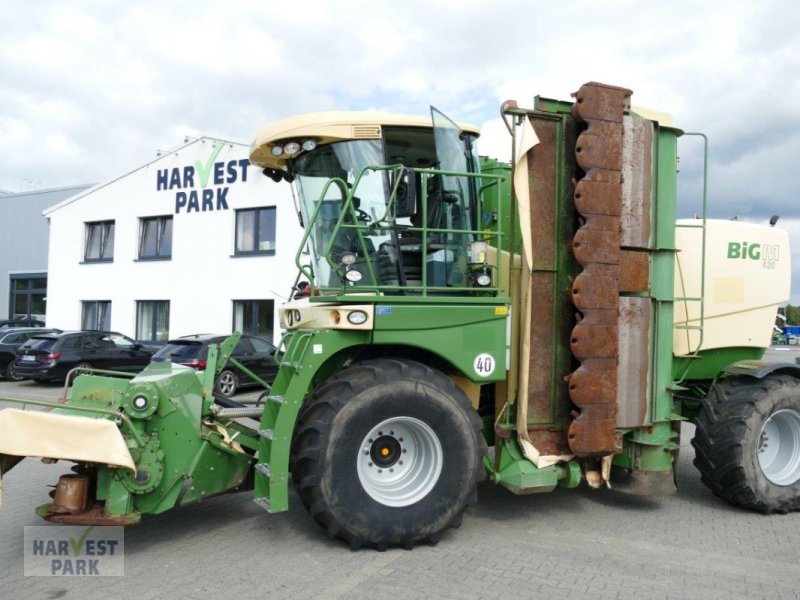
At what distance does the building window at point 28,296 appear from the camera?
32.3 metres

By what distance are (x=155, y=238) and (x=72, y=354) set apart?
25.2ft

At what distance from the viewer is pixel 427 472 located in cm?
504

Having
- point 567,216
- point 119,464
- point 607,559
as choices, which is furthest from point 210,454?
point 567,216

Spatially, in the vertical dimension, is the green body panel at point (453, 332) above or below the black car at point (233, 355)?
above

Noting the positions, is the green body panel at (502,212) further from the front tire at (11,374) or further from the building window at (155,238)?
the building window at (155,238)

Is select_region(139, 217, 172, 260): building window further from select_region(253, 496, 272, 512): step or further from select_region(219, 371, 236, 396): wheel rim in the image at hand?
select_region(253, 496, 272, 512): step

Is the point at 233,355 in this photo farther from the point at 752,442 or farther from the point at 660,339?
the point at 752,442

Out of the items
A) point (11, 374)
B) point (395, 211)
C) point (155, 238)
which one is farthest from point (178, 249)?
point (395, 211)

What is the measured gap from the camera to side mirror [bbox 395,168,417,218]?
16.5ft

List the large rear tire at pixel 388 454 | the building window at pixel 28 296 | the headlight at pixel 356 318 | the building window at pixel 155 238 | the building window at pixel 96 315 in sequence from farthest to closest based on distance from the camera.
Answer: the building window at pixel 28 296, the building window at pixel 96 315, the building window at pixel 155 238, the headlight at pixel 356 318, the large rear tire at pixel 388 454

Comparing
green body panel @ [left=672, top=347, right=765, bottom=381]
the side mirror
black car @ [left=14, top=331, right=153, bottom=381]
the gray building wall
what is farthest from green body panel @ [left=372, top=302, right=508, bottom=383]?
the gray building wall

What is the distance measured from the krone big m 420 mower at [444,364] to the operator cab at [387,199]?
0.02 meters

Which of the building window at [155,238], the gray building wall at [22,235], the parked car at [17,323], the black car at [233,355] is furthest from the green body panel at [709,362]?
the gray building wall at [22,235]

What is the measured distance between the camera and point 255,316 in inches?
832
